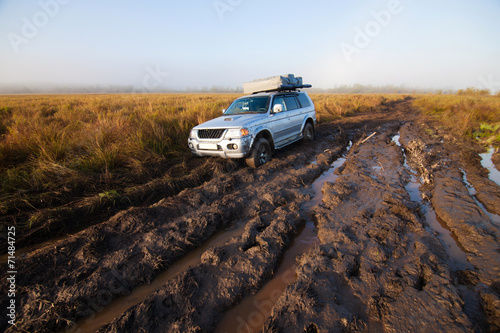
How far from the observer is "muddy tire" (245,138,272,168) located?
4.86 metres

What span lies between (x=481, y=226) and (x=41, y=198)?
650 centimetres

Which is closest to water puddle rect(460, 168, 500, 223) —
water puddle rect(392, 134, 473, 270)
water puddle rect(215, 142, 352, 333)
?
water puddle rect(392, 134, 473, 270)

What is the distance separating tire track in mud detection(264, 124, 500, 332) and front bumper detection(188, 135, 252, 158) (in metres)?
1.94

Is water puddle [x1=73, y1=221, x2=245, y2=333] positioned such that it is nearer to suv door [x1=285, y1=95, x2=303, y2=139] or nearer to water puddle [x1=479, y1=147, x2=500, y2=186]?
suv door [x1=285, y1=95, x2=303, y2=139]

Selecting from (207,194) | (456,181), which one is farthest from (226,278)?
(456,181)

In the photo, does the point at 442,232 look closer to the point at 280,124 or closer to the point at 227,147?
the point at 227,147

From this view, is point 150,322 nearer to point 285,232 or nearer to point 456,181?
point 285,232

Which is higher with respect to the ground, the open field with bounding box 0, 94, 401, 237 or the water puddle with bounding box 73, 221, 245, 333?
the open field with bounding box 0, 94, 401, 237

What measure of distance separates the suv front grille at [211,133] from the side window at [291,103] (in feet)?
8.47

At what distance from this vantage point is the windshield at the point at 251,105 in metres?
5.54

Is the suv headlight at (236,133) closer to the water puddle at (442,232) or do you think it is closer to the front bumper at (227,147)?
the front bumper at (227,147)

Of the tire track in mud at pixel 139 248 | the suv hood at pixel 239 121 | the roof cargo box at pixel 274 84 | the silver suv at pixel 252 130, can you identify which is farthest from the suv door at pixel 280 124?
the tire track in mud at pixel 139 248

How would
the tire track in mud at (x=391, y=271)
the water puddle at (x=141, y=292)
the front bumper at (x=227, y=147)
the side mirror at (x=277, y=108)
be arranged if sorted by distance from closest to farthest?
the tire track in mud at (x=391, y=271)
the water puddle at (x=141, y=292)
the front bumper at (x=227, y=147)
the side mirror at (x=277, y=108)

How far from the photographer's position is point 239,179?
173 inches
